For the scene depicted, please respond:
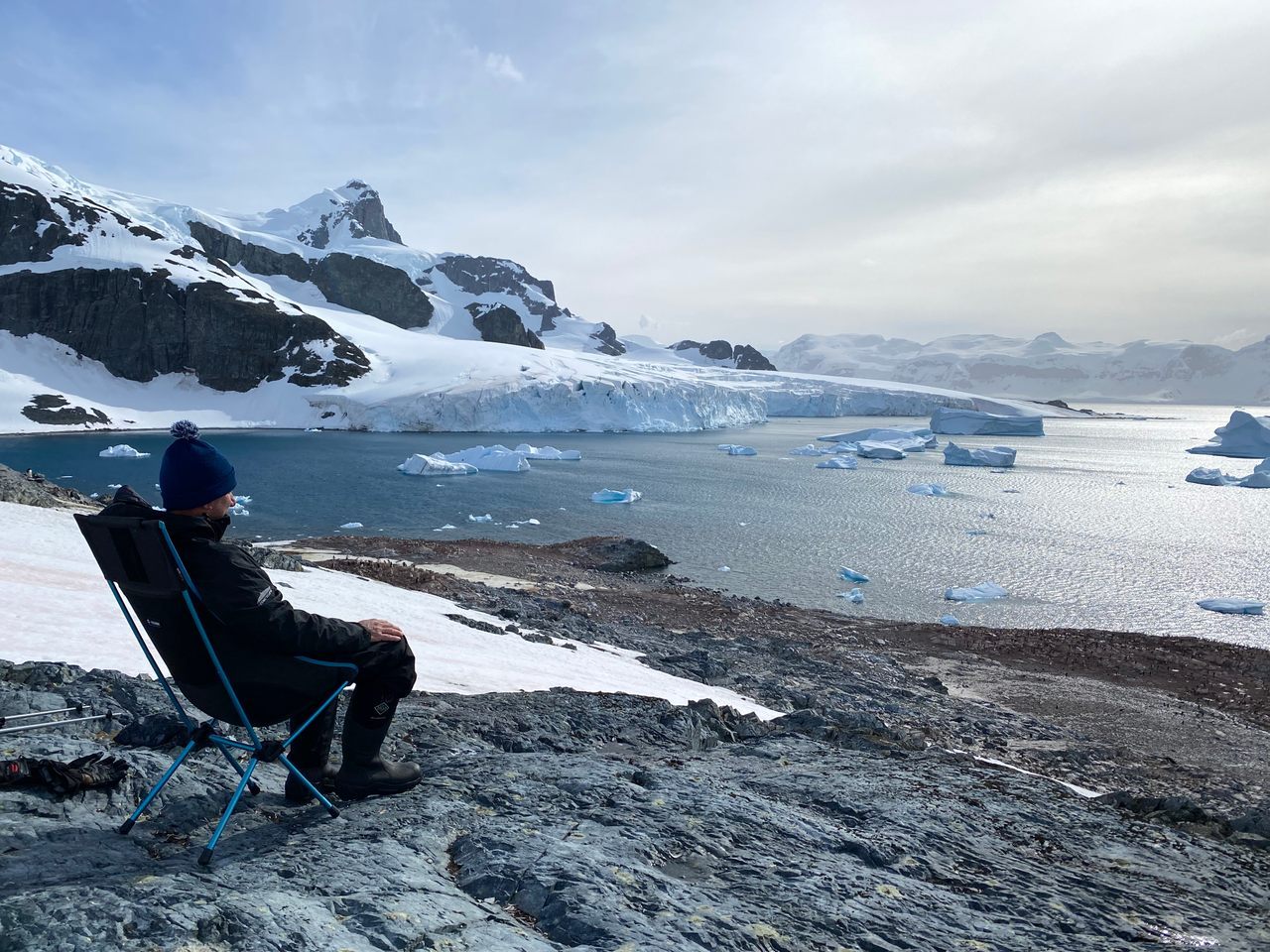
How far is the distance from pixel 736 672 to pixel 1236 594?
23.5 metres

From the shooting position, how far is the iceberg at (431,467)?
5081 centimetres

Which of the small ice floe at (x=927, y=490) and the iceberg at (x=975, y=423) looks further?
the iceberg at (x=975, y=423)

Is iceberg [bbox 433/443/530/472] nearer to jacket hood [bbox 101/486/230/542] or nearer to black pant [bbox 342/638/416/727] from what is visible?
black pant [bbox 342/638/416/727]

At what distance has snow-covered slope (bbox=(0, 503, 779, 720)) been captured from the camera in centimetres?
710

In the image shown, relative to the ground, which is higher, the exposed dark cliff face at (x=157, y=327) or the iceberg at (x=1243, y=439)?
the exposed dark cliff face at (x=157, y=327)

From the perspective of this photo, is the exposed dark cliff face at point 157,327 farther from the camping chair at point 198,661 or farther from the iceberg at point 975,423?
the camping chair at point 198,661

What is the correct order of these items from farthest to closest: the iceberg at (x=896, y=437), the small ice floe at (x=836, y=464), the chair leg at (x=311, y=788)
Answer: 1. the iceberg at (x=896, y=437)
2. the small ice floe at (x=836, y=464)
3. the chair leg at (x=311, y=788)

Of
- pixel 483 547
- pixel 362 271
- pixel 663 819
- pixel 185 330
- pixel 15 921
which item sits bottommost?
pixel 483 547

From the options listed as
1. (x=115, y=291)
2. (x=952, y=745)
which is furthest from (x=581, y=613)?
(x=115, y=291)

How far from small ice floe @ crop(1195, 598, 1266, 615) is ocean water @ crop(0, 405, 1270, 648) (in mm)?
622

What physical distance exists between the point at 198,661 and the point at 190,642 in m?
0.11

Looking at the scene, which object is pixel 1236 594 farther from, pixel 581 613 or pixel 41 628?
pixel 41 628

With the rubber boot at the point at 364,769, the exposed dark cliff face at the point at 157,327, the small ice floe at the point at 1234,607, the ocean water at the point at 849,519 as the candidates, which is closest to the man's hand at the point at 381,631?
the rubber boot at the point at 364,769

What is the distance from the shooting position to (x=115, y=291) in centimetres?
10262
